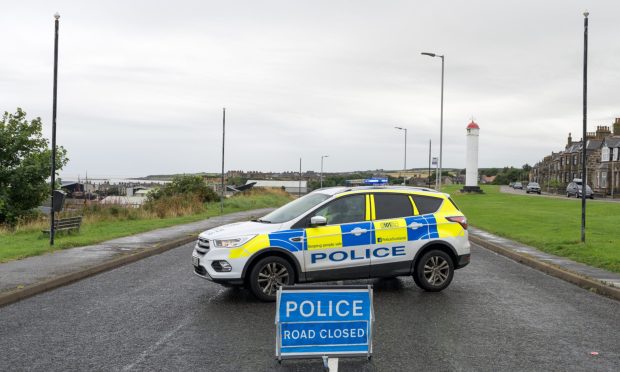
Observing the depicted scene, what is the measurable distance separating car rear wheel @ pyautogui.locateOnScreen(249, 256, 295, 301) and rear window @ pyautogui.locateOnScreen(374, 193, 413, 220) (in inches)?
69.8

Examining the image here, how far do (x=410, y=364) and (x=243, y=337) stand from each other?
6.51 feet

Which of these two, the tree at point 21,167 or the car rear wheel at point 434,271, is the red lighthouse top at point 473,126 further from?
the car rear wheel at point 434,271

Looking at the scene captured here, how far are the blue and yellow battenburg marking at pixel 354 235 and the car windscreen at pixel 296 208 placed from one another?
509mm

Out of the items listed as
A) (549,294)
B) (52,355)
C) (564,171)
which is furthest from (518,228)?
(564,171)

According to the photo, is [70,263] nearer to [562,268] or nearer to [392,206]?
[392,206]

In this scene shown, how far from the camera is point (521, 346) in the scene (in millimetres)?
6184

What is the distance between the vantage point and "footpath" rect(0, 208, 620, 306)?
9.34 meters

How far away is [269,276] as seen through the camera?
8469 mm

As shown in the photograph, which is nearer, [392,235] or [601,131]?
[392,235]

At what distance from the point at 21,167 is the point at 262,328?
81.3 ft

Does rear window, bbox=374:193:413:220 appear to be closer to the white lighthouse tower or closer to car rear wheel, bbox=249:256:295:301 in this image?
car rear wheel, bbox=249:256:295:301

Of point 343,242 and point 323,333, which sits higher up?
point 343,242

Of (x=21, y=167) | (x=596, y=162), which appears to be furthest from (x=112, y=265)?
(x=596, y=162)

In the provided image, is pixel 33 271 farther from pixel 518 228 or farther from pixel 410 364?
pixel 518 228
